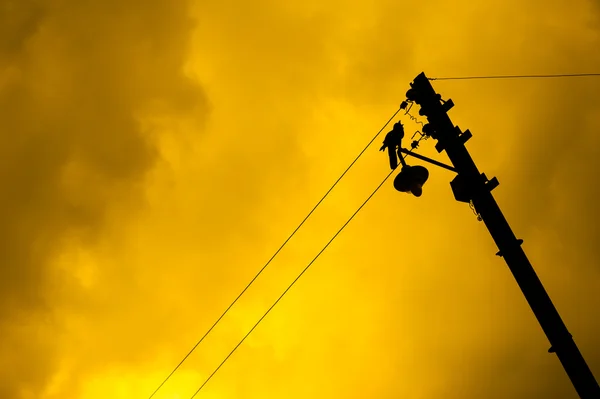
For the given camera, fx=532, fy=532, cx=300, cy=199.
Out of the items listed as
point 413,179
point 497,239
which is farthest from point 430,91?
point 497,239

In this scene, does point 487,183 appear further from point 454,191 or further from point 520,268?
point 520,268

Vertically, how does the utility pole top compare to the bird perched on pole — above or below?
below

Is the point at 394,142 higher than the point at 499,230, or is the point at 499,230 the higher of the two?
the point at 394,142

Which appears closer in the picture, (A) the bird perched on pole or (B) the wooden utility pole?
(B) the wooden utility pole

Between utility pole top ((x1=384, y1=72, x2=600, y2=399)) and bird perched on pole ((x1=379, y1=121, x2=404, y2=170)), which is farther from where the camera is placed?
bird perched on pole ((x1=379, y1=121, x2=404, y2=170))

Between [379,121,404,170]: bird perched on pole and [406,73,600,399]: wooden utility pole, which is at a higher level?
[379,121,404,170]: bird perched on pole

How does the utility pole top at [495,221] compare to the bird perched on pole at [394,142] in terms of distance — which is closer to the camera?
the utility pole top at [495,221]

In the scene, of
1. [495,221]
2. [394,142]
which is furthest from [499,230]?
[394,142]

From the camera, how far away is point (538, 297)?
8.09 m

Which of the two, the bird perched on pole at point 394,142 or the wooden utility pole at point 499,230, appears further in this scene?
the bird perched on pole at point 394,142

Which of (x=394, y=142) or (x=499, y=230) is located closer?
(x=499, y=230)

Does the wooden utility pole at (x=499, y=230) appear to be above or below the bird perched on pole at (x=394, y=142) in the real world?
below

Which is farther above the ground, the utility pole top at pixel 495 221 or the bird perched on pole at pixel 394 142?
the bird perched on pole at pixel 394 142

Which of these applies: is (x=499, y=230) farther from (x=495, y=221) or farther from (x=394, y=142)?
(x=394, y=142)
